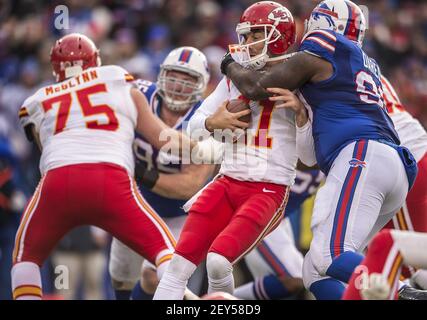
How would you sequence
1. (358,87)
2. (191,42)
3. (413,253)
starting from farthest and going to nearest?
(191,42) < (358,87) < (413,253)

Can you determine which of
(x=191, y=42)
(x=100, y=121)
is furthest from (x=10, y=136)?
(x=100, y=121)

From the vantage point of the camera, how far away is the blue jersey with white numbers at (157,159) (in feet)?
22.0

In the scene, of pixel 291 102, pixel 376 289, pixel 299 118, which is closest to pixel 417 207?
pixel 299 118

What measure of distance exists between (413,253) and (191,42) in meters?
8.41

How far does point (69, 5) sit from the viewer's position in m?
12.4

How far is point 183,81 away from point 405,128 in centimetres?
156

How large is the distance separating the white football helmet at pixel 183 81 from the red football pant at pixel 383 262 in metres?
2.73

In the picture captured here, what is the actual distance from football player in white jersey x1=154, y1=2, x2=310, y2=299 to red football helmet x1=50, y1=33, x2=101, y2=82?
1.07m

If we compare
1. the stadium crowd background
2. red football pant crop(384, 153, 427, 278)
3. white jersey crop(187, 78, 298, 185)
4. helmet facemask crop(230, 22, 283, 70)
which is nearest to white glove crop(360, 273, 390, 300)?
white jersey crop(187, 78, 298, 185)

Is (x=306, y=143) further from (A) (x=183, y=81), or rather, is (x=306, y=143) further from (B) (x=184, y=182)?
(A) (x=183, y=81)

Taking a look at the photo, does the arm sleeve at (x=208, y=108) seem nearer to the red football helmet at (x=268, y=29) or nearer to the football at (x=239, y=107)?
the football at (x=239, y=107)

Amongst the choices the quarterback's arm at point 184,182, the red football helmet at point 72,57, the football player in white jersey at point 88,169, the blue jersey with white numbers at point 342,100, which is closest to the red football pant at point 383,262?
the blue jersey with white numbers at point 342,100

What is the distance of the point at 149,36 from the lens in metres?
12.3
